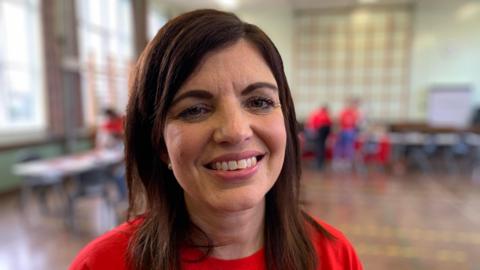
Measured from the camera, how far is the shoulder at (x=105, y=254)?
2.52ft

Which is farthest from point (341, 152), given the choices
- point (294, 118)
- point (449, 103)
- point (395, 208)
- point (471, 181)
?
point (294, 118)

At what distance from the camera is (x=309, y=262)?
857mm

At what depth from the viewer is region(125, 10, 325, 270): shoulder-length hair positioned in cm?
70

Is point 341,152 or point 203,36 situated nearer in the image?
point 203,36

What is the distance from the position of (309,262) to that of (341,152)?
7.32 m

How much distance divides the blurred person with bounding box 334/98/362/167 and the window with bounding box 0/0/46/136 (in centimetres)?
Answer: 648

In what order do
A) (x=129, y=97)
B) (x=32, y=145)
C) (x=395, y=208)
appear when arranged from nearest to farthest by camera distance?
(x=129, y=97) < (x=395, y=208) < (x=32, y=145)

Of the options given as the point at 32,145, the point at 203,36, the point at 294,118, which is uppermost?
the point at 203,36

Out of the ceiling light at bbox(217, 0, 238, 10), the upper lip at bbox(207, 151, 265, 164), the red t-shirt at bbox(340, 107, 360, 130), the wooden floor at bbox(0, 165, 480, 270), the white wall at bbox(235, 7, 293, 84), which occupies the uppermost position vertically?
the ceiling light at bbox(217, 0, 238, 10)

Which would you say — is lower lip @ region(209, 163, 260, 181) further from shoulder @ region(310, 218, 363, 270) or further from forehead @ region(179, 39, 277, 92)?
shoulder @ region(310, 218, 363, 270)

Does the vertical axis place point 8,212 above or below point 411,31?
below

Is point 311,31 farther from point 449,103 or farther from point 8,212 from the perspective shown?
point 8,212

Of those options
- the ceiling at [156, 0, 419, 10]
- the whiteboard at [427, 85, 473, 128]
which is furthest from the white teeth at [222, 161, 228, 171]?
the whiteboard at [427, 85, 473, 128]

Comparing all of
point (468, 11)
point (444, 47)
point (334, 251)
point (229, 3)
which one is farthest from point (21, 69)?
point (468, 11)
